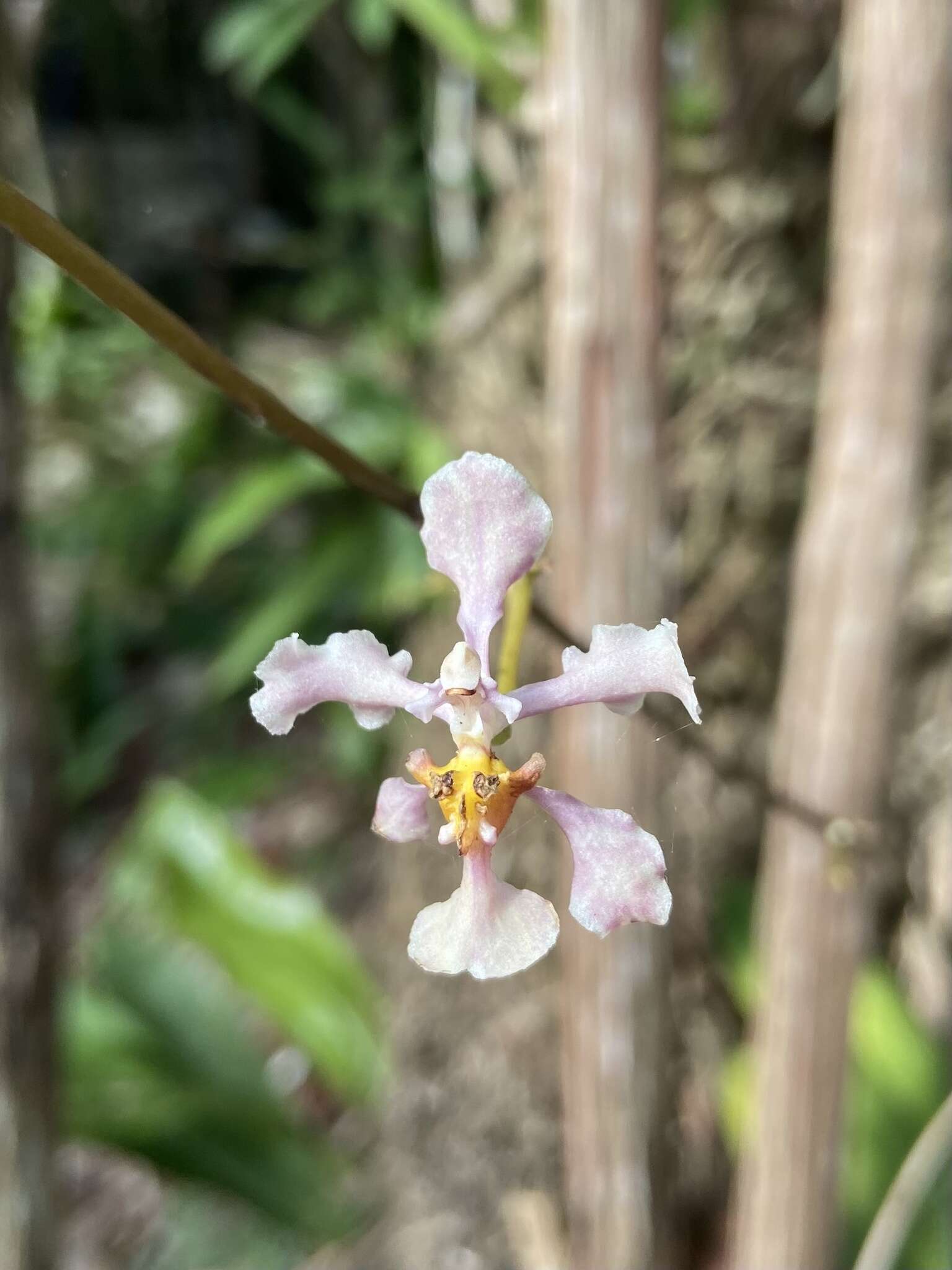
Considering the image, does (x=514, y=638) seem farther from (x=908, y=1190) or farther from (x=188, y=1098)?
(x=188, y=1098)

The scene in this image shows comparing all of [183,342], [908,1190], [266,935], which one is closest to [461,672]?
[183,342]

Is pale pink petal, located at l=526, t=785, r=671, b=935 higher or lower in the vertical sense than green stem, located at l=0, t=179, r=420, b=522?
lower

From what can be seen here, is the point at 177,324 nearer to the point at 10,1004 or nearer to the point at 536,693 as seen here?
the point at 536,693

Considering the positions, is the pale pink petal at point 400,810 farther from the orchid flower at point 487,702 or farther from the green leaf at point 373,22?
the green leaf at point 373,22

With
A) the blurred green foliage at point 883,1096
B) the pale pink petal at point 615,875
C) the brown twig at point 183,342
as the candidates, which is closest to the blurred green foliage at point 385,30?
the brown twig at point 183,342

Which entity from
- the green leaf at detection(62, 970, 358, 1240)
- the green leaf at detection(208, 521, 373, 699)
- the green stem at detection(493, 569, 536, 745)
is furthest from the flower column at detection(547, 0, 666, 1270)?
the green leaf at detection(208, 521, 373, 699)

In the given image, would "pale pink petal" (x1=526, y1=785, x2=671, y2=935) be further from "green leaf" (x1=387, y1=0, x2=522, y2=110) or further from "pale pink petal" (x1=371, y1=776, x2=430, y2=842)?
"green leaf" (x1=387, y1=0, x2=522, y2=110)
